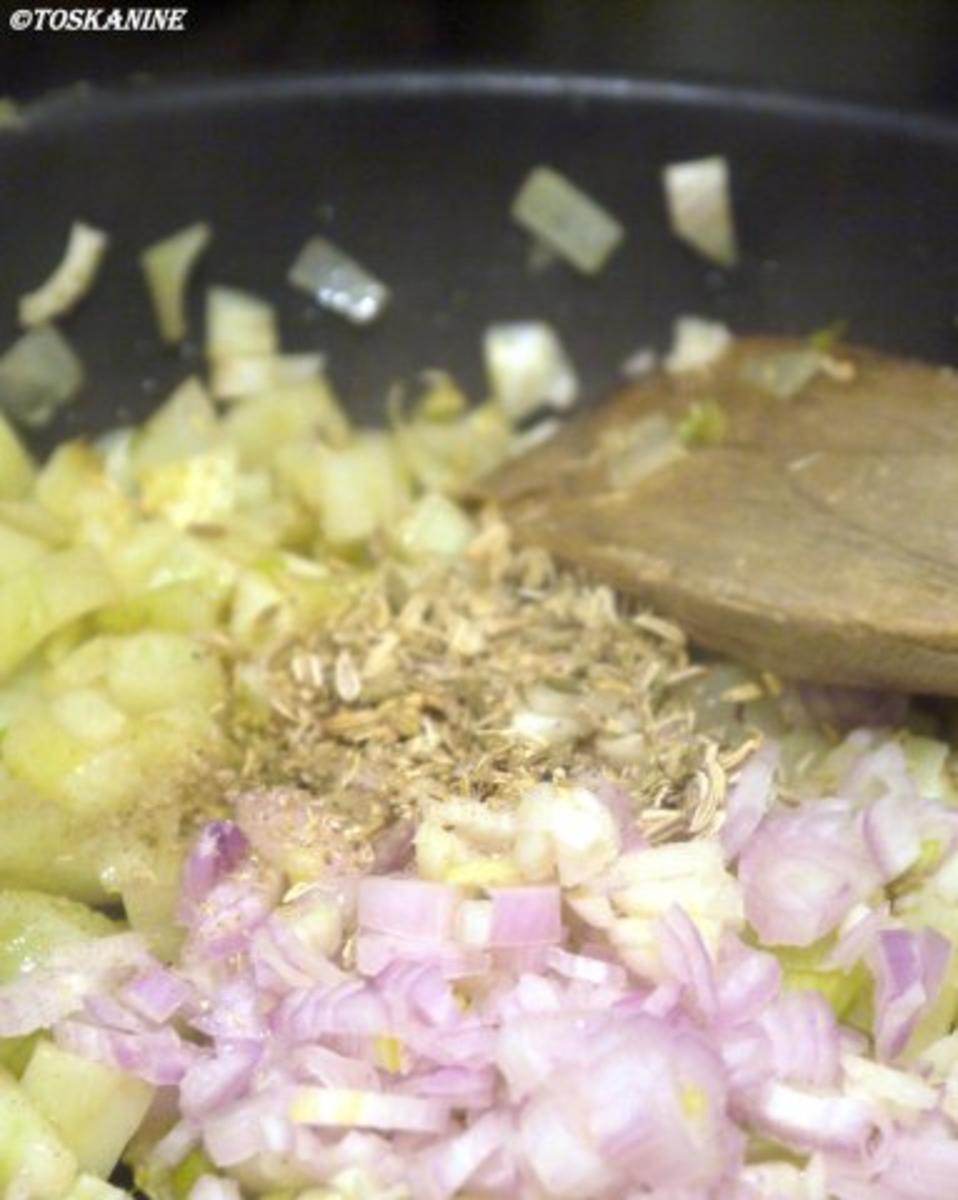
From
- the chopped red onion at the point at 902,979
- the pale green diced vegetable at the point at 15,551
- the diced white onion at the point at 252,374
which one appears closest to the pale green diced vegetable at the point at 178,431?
the diced white onion at the point at 252,374

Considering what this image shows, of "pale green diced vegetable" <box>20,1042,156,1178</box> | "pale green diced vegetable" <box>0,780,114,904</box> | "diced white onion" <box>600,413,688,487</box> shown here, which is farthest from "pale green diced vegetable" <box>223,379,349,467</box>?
"pale green diced vegetable" <box>20,1042,156,1178</box>

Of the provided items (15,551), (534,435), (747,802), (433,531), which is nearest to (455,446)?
(534,435)

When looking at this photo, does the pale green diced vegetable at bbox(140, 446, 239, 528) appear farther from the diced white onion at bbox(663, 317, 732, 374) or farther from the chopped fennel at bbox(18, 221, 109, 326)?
the diced white onion at bbox(663, 317, 732, 374)

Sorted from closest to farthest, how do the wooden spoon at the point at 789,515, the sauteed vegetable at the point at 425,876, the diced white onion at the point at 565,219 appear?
the sauteed vegetable at the point at 425,876 → the wooden spoon at the point at 789,515 → the diced white onion at the point at 565,219

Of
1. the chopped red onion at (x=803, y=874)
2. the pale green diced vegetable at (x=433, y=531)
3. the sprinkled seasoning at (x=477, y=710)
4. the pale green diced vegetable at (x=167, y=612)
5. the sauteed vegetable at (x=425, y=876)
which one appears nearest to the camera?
the sauteed vegetable at (x=425, y=876)

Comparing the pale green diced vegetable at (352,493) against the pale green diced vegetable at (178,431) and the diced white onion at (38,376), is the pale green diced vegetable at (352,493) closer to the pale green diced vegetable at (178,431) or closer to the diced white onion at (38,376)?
the pale green diced vegetable at (178,431)

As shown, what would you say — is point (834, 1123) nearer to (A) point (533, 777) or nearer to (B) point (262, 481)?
(A) point (533, 777)

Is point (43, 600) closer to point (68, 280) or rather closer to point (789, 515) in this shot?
point (68, 280)

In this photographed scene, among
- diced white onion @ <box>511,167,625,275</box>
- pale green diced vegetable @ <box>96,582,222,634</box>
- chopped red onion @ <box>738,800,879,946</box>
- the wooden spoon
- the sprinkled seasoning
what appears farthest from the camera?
diced white onion @ <box>511,167,625,275</box>

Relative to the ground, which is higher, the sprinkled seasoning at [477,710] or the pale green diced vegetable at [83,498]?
the pale green diced vegetable at [83,498]
